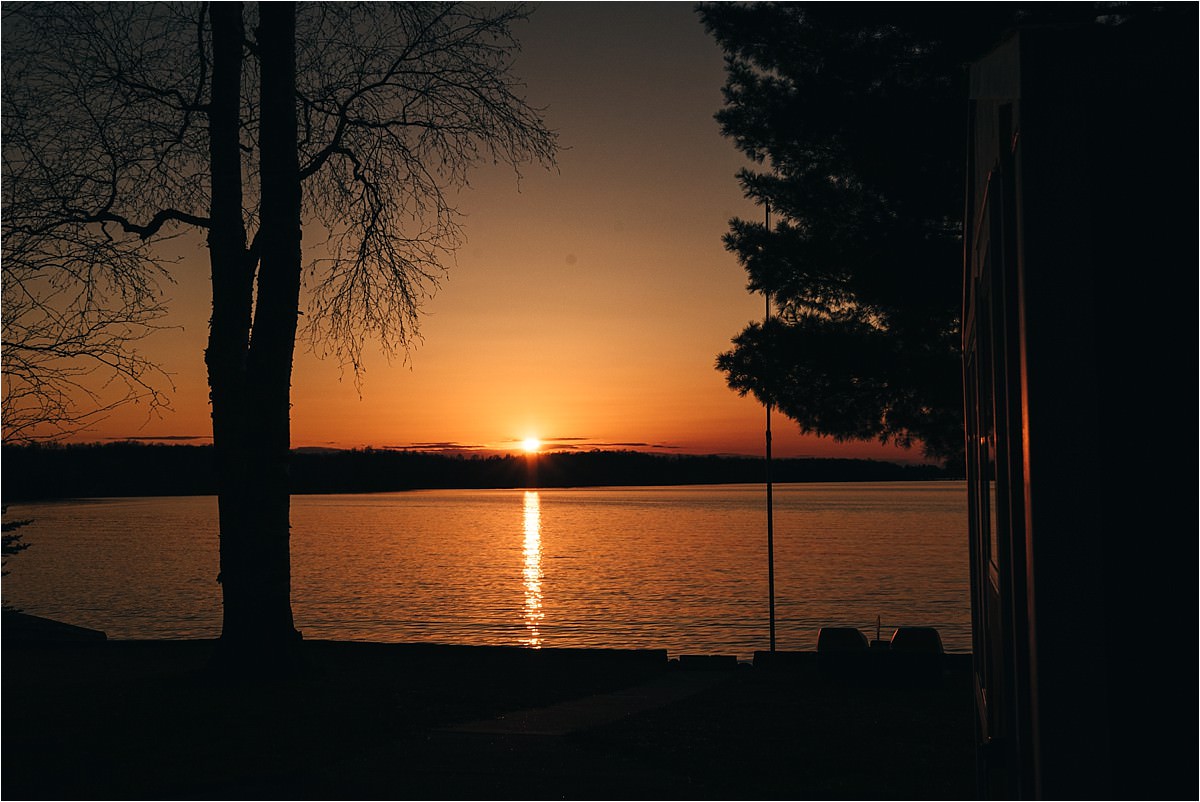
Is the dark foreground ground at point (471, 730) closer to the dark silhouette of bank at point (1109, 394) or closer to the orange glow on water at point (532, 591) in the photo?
the dark silhouette of bank at point (1109, 394)

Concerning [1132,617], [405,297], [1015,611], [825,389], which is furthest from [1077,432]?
[825,389]

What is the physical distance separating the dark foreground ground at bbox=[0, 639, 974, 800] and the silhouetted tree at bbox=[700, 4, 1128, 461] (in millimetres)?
5295

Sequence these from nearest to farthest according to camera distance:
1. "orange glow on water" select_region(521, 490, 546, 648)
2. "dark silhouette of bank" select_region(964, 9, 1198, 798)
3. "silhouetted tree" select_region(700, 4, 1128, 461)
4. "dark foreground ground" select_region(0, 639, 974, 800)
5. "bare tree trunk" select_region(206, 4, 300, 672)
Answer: "dark silhouette of bank" select_region(964, 9, 1198, 798)
"dark foreground ground" select_region(0, 639, 974, 800)
"bare tree trunk" select_region(206, 4, 300, 672)
"silhouetted tree" select_region(700, 4, 1128, 461)
"orange glow on water" select_region(521, 490, 546, 648)

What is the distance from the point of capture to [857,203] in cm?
1591

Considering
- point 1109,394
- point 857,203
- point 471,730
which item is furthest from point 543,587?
point 1109,394

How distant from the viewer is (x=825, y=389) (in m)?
17.1

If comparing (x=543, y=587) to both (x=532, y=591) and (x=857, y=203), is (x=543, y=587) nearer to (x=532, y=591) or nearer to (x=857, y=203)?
(x=532, y=591)

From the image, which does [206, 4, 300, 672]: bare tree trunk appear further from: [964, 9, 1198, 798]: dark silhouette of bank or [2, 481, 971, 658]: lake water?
[964, 9, 1198, 798]: dark silhouette of bank

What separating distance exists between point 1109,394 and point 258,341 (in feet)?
32.7

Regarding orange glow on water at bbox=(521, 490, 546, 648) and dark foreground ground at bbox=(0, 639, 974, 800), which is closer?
dark foreground ground at bbox=(0, 639, 974, 800)

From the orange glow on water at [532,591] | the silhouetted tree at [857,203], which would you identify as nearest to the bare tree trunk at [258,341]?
the silhouetted tree at [857,203]

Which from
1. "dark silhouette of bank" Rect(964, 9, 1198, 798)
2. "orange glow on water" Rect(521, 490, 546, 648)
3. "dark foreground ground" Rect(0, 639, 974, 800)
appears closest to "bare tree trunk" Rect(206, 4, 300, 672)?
"dark foreground ground" Rect(0, 639, 974, 800)

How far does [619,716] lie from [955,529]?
10298 centimetres

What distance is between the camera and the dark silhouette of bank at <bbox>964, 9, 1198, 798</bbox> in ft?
9.96
